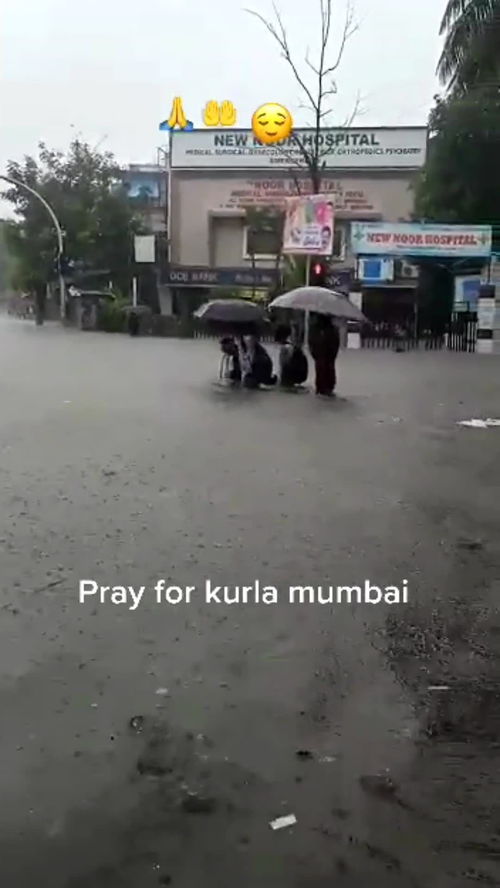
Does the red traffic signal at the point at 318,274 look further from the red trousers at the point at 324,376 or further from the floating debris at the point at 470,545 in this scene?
the floating debris at the point at 470,545

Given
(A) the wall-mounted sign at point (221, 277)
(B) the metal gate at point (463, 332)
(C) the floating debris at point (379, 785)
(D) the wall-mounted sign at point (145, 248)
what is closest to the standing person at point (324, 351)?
(C) the floating debris at point (379, 785)

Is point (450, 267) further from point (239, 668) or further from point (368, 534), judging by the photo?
point (239, 668)

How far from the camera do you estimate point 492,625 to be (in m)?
5.24

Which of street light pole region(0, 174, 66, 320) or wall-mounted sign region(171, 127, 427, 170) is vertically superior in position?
wall-mounted sign region(171, 127, 427, 170)

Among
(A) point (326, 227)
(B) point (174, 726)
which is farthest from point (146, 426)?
(A) point (326, 227)

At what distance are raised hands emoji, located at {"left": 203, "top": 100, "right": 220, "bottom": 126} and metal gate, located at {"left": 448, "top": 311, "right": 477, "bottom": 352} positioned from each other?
785 inches

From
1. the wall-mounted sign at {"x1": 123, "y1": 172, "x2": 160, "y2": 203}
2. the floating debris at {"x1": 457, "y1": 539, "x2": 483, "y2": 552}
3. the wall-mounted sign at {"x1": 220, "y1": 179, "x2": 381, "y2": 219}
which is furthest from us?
the wall-mounted sign at {"x1": 123, "y1": 172, "x2": 160, "y2": 203}

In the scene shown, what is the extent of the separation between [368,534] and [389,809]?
381cm

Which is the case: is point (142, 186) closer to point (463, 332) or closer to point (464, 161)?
point (464, 161)

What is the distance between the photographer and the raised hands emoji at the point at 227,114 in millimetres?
46750

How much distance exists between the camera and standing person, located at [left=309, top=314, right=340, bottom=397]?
15836mm

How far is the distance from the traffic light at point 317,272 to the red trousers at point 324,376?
13774mm

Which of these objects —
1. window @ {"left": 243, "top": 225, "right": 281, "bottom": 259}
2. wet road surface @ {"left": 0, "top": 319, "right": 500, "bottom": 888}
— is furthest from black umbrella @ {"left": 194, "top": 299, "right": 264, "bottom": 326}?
window @ {"left": 243, "top": 225, "right": 281, "bottom": 259}

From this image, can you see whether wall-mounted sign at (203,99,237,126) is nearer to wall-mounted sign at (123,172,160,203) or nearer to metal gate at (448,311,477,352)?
wall-mounted sign at (123,172,160,203)
